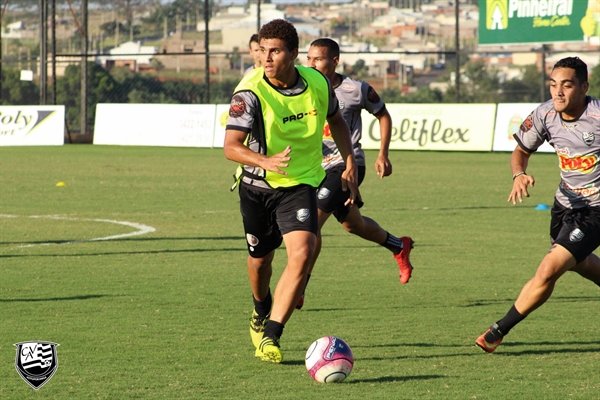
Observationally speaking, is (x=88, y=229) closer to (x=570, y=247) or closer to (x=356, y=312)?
(x=356, y=312)

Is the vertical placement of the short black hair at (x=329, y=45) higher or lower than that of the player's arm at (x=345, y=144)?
higher

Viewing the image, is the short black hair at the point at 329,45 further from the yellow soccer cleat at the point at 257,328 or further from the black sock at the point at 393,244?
the yellow soccer cleat at the point at 257,328

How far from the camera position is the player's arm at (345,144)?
6926 millimetres

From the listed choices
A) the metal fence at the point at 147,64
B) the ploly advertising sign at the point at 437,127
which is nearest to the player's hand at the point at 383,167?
the ploly advertising sign at the point at 437,127

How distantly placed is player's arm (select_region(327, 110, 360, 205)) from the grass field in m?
1.05

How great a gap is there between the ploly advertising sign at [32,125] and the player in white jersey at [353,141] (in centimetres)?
2295

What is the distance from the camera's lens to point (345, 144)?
6.98m

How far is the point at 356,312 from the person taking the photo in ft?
26.3

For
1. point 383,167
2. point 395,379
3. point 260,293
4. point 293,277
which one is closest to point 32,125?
point 383,167

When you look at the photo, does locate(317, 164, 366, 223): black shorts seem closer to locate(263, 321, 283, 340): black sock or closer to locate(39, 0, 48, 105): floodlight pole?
locate(263, 321, 283, 340): black sock

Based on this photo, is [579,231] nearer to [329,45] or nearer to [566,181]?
[566,181]

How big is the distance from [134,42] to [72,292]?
182 ft

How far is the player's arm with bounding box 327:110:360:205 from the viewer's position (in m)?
6.93

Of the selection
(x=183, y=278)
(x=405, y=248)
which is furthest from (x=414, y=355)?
(x=183, y=278)
